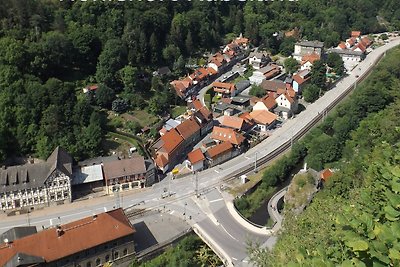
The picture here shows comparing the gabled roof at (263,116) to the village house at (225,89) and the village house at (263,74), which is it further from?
the village house at (263,74)

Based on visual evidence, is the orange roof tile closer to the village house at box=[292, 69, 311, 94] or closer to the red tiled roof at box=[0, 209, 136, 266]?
Result: the village house at box=[292, 69, 311, 94]

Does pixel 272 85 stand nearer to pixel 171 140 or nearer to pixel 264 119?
pixel 264 119

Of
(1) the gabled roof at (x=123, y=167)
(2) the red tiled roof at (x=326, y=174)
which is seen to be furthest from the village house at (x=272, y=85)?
(1) the gabled roof at (x=123, y=167)

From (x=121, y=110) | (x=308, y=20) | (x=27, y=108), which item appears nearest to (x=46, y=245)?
(x=27, y=108)

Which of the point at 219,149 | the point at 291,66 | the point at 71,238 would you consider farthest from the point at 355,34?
the point at 71,238

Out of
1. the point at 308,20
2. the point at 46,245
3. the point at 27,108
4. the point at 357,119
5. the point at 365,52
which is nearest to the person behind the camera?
the point at 46,245

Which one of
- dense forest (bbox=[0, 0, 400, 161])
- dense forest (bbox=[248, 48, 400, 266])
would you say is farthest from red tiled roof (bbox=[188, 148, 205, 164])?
dense forest (bbox=[248, 48, 400, 266])

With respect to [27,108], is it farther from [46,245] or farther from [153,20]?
[153,20]
